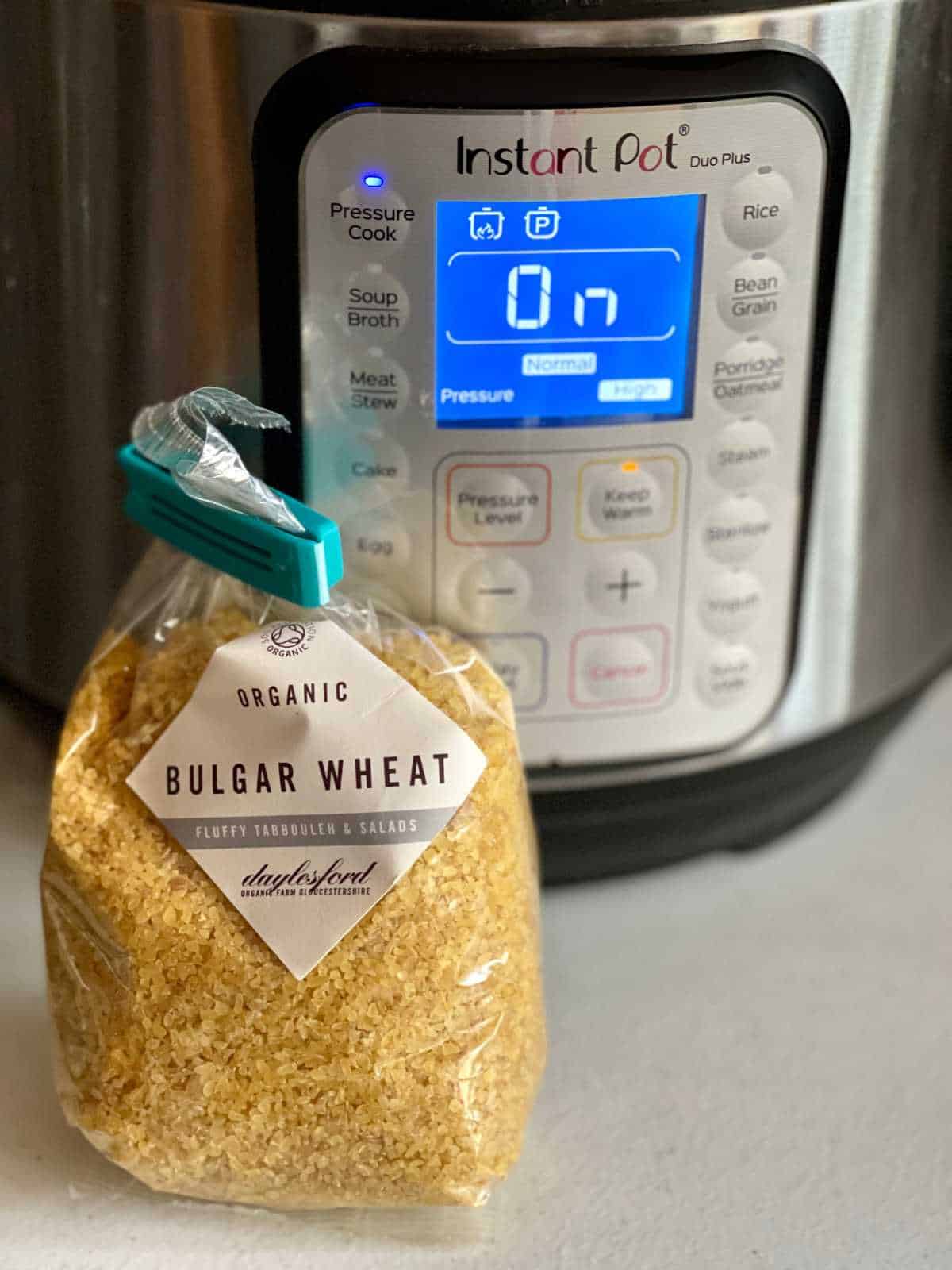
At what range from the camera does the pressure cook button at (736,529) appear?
55 cm

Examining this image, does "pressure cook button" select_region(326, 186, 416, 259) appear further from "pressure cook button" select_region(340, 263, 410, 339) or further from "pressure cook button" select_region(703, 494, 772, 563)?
"pressure cook button" select_region(703, 494, 772, 563)

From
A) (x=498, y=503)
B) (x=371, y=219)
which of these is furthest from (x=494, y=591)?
(x=371, y=219)

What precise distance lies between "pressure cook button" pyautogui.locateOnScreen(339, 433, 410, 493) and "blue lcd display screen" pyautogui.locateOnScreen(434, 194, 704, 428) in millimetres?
21

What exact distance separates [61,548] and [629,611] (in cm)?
21

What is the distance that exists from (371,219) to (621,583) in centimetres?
15

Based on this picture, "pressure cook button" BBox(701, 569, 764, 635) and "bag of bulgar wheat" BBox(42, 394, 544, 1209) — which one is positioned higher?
"pressure cook button" BBox(701, 569, 764, 635)

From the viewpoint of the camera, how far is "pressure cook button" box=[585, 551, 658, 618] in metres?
0.54

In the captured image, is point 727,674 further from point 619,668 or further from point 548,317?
point 548,317

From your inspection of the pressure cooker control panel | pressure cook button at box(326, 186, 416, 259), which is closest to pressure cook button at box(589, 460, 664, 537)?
the pressure cooker control panel

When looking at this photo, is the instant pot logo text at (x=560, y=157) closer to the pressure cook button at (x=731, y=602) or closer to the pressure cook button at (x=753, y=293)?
the pressure cook button at (x=753, y=293)

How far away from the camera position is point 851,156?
19.9 inches

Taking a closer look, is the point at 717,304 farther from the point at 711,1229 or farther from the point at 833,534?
the point at 711,1229

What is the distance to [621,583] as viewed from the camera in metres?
0.55

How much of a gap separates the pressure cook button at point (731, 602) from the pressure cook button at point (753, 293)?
9 cm
